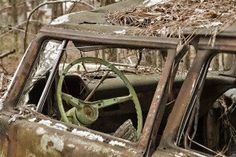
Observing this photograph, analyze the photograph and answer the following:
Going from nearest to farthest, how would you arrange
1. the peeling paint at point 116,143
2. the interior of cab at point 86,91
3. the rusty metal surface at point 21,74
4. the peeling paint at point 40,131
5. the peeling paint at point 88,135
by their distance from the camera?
1. the peeling paint at point 116,143
2. the peeling paint at point 88,135
3. the peeling paint at point 40,131
4. the interior of cab at point 86,91
5. the rusty metal surface at point 21,74

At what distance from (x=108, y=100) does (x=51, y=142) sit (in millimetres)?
462

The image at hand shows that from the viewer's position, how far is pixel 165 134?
2572 mm

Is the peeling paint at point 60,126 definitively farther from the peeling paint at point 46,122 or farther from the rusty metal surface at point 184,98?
the rusty metal surface at point 184,98

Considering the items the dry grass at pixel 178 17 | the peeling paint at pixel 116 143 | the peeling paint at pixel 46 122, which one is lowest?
the peeling paint at pixel 46 122

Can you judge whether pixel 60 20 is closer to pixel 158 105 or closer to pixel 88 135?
pixel 88 135

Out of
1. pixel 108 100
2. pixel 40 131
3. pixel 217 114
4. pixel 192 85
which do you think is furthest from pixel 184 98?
pixel 217 114

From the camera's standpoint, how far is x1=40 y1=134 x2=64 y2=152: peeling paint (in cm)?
285

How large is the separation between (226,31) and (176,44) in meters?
0.24

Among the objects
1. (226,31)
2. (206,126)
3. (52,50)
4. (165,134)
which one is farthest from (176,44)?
(206,126)

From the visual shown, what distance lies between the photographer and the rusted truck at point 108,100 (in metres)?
2.59

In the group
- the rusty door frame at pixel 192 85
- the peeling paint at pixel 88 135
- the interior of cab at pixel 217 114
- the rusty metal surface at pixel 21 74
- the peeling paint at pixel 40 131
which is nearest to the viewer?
the rusty door frame at pixel 192 85

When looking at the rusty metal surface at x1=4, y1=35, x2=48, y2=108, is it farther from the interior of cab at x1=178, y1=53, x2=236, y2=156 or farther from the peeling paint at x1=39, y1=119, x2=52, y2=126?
the interior of cab at x1=178, y1=53, x2=236, y2=156

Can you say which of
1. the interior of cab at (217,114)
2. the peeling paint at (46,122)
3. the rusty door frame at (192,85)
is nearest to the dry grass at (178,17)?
the rusty door frame at (192,85)

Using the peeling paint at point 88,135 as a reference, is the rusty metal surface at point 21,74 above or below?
above
